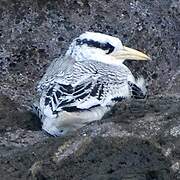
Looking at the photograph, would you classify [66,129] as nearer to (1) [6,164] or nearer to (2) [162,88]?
(1) [6,164]

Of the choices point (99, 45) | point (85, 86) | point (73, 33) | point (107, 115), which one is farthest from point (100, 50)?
point (73, 33)

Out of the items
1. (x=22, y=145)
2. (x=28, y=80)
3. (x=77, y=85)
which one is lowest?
(x=28, y=80)

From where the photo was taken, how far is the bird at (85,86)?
713 centimetres

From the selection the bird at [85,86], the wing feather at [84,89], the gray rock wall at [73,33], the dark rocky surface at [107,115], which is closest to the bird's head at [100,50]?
the bird at [85,86]

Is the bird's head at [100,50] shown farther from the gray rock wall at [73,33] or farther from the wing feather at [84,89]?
the gray rock wall at [73,33]

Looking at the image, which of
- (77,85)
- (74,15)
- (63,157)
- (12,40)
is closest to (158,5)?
(74,15)

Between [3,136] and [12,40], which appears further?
[12,40]

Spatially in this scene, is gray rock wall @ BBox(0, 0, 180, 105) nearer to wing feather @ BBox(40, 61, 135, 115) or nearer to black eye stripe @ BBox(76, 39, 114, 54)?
black eye stripe @ BBox(76, 39, 114, 54)

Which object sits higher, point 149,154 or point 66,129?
point 149,154

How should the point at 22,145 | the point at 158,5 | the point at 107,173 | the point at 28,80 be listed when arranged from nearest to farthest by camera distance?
Result: the point at 107,173, the point at 22,145, the point at 28,80, the point at 158,5

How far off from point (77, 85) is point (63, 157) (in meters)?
1.55

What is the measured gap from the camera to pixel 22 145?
7023 millimetres

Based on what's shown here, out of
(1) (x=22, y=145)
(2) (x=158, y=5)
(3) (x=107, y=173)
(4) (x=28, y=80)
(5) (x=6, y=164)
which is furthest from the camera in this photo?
(2) (x=158, y=5)

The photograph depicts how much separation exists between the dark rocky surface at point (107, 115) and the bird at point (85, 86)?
0.66 feet
